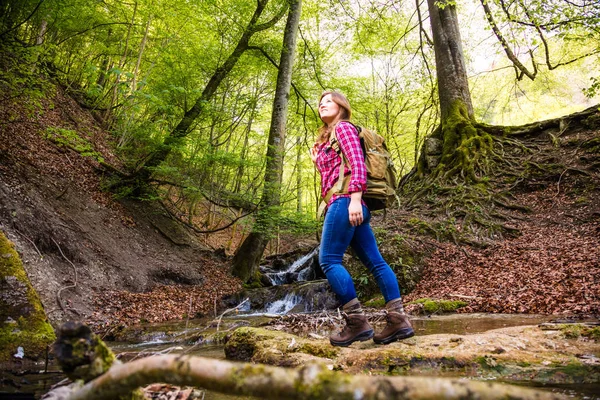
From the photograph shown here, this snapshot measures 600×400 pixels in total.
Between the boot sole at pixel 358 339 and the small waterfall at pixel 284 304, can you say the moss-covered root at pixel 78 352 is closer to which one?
the boot sole at pixel 358 339

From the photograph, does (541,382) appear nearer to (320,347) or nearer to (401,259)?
(320,347)

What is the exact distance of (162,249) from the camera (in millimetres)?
10039

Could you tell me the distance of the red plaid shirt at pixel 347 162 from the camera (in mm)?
3016

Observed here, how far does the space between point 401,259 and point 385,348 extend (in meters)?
5.24

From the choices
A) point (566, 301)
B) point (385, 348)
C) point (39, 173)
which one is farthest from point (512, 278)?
point (39, 173)

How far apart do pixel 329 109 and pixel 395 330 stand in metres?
2.00

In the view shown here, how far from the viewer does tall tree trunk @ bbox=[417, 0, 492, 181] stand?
430 inches

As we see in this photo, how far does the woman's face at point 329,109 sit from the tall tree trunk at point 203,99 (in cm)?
618

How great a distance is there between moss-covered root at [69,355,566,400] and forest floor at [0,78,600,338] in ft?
15.7

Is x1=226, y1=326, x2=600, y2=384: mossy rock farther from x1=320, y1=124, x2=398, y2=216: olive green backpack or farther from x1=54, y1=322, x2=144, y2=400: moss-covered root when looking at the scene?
x1=54, y1=322, x2=144, y2=400: moss-covered root

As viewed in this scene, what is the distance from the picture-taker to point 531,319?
14.4 feet

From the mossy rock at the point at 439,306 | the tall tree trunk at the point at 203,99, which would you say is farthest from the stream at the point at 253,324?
the tall tree trunk at the point at 203,99

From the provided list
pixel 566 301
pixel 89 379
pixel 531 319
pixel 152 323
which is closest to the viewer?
pixel 89 379

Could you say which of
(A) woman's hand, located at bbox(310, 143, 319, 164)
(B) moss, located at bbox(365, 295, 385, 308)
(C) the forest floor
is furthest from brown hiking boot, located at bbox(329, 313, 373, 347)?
(B) moss, located at bbox(365, 295, 385, 308)
